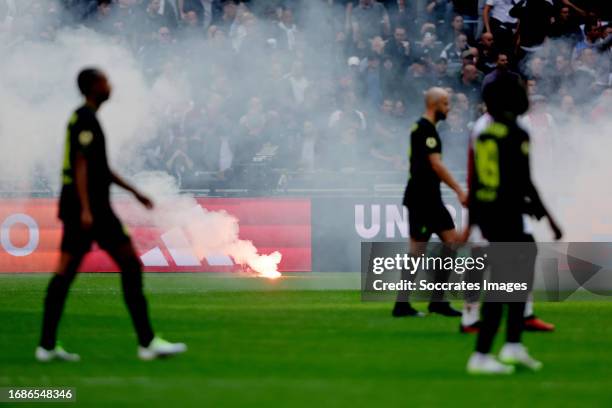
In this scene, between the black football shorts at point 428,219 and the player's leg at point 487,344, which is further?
the black football shorts at point 428,219

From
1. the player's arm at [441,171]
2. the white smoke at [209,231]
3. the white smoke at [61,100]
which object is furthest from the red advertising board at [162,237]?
the player's arm at [441,171]

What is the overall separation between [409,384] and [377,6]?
1359cm

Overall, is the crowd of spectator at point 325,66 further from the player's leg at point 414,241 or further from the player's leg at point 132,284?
the player's leg at point 132,284

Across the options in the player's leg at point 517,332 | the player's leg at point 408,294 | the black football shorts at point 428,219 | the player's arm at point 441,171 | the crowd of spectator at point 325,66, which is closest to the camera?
the player's leg at point 517,332

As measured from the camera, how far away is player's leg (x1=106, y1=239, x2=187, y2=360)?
8.70 metres

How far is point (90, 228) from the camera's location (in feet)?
28.4

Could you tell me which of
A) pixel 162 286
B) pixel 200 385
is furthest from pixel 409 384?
pixel 162 286

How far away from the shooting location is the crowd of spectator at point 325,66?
63.6 feet

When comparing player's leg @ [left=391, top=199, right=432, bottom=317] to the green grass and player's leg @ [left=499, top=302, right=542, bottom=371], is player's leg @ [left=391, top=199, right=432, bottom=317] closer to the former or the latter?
the green grass

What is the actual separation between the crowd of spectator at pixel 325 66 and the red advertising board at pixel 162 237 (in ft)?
1.59

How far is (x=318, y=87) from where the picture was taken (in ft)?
66.6

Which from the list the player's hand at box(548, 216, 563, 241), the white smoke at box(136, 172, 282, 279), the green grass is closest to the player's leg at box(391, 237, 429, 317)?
the green grass

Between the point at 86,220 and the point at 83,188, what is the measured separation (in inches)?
9.2

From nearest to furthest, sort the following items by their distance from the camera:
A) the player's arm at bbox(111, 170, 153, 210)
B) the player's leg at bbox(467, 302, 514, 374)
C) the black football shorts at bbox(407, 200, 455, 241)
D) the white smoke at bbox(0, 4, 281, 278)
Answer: the player's leg at bbox(467, 302, 514, 374)
the player's arm at bbox(111, 170, 153, 210)
the black football shorts at bbox(407, 200, 455, 241)
the white smoke at bbox(0, 4, 281, 278)
